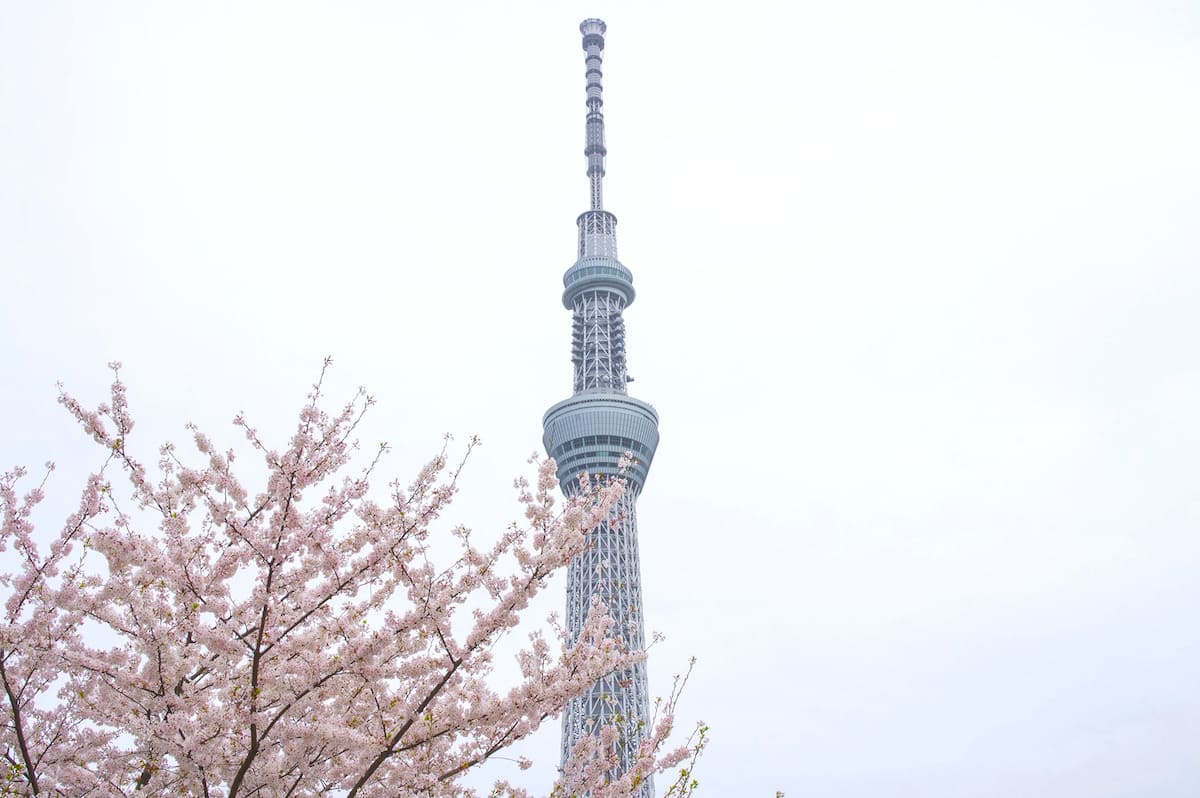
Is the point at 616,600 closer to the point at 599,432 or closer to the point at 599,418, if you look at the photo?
the point at 599,432

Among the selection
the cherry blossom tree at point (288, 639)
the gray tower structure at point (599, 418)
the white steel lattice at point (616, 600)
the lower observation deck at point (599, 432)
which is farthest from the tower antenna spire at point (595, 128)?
the cherry blossom tree at point (288, 639)

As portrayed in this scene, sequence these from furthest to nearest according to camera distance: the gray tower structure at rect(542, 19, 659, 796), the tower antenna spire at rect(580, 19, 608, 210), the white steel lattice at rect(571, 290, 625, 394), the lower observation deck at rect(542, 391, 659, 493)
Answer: the tower antenna spire at rect(580, 19, 608, 210) < the white steel lattice at rect(571, 290, 625, 394) < the lower observation deck at rect(542, 391, 659, 493) < the gray tower structure at rect(542, 19, 659, 796)

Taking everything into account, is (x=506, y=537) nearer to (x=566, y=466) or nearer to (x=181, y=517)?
(x=181, y=517)

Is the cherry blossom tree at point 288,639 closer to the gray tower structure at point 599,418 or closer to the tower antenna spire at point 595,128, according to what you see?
the gray tower structure at point 599,418

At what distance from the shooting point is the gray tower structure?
8544 centimetres

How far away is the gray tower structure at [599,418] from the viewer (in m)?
85.4

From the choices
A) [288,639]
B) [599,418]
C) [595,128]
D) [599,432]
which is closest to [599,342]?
[599,418]

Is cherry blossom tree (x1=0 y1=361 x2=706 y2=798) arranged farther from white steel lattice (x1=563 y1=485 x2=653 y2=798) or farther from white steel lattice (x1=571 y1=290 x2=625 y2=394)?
white steel lattice (x1=571 y1=290 x2=625 y2=394)

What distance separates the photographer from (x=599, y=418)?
90750mm

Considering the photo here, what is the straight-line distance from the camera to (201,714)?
29.2 ft

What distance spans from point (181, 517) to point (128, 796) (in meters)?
3.07

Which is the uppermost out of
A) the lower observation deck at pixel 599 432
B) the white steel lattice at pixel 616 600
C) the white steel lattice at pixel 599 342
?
the white steel lattice at pixel 599 342

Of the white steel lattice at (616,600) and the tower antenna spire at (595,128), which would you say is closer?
the white steel lattice at (616,600)

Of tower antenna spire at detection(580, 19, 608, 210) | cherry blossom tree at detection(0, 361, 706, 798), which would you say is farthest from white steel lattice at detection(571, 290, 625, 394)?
cherry blossom tree at detection(0, 361, 706, 798)
